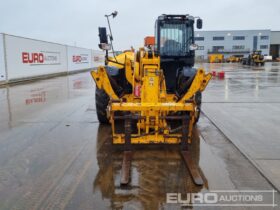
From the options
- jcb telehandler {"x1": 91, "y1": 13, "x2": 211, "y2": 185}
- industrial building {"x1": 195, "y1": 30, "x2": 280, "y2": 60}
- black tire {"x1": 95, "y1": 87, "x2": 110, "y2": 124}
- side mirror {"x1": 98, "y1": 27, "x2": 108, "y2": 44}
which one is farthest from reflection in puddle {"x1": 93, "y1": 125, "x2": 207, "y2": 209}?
industrial building {"x1": 195, "y1": 30, "x2": 280, "y2": 60}

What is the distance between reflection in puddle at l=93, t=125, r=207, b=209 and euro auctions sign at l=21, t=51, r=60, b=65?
1574 cm

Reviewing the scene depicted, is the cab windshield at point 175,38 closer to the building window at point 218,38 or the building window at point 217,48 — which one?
the building window at point 217,48

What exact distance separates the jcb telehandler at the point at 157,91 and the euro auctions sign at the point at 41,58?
1357cm

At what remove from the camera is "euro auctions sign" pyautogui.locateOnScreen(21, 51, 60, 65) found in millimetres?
19188

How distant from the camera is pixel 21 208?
3.34 m

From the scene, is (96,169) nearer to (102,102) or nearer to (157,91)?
(157,91)

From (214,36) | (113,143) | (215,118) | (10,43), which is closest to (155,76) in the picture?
(113,143)

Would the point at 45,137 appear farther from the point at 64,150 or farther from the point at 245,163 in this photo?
the point at 245,163

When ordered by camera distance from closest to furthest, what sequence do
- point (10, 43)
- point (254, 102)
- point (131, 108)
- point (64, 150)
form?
point (131, 108) → point (64, 150) → point (254, 102) → point (10, 43)

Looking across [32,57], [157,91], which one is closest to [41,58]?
[32,57]

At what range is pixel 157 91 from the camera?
5.34m

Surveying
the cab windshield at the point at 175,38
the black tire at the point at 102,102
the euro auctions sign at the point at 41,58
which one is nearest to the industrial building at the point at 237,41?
the euro auctions sign at the point at 41,58

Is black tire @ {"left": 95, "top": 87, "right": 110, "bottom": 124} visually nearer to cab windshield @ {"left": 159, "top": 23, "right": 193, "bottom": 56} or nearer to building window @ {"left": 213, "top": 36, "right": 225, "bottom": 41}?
cab windshield @ {"left": 159, "top": 23, "right": 193, "bottom": 56}

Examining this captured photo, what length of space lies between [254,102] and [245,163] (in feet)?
20.6
